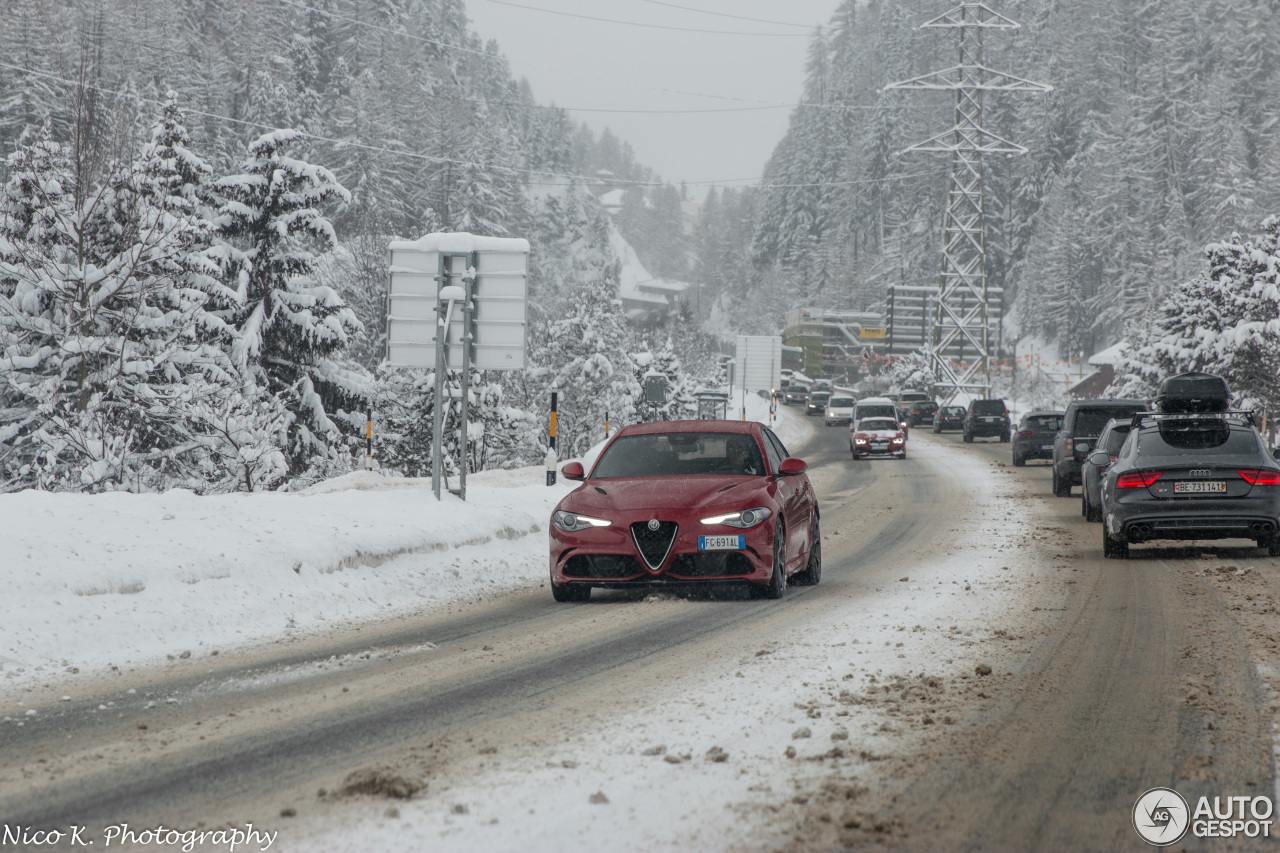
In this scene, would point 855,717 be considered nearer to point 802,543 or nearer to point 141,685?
point 141,685

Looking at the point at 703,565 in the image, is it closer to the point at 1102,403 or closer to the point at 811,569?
the point at 811,569

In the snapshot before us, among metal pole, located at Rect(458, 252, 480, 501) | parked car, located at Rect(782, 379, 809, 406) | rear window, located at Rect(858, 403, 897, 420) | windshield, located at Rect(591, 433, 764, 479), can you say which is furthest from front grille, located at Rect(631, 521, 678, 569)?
parked car, located at Rect(782, 379, 809, 406)

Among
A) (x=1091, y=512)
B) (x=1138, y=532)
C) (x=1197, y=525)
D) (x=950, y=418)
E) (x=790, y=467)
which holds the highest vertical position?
(x=790, y=467)

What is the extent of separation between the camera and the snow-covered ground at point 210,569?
27.6 feet

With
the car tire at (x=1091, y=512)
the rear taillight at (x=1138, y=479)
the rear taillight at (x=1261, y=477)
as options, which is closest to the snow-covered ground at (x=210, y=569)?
the rear taillight at (x=1138, y=479)

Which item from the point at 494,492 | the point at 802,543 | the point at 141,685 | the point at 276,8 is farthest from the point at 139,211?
the point at 276,8

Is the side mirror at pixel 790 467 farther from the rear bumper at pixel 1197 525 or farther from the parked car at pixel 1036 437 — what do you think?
the parked car at pixel 1036 437

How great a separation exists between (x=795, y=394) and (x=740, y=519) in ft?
322

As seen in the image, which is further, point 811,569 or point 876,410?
point 876,410

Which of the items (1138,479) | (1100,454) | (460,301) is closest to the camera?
(1138,479)

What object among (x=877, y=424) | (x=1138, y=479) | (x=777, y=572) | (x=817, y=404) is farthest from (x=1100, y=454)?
(x=817, y=404)

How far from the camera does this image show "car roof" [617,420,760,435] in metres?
11.8

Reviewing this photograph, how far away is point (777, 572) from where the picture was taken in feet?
35.1

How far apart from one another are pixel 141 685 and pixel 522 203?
117825mm
